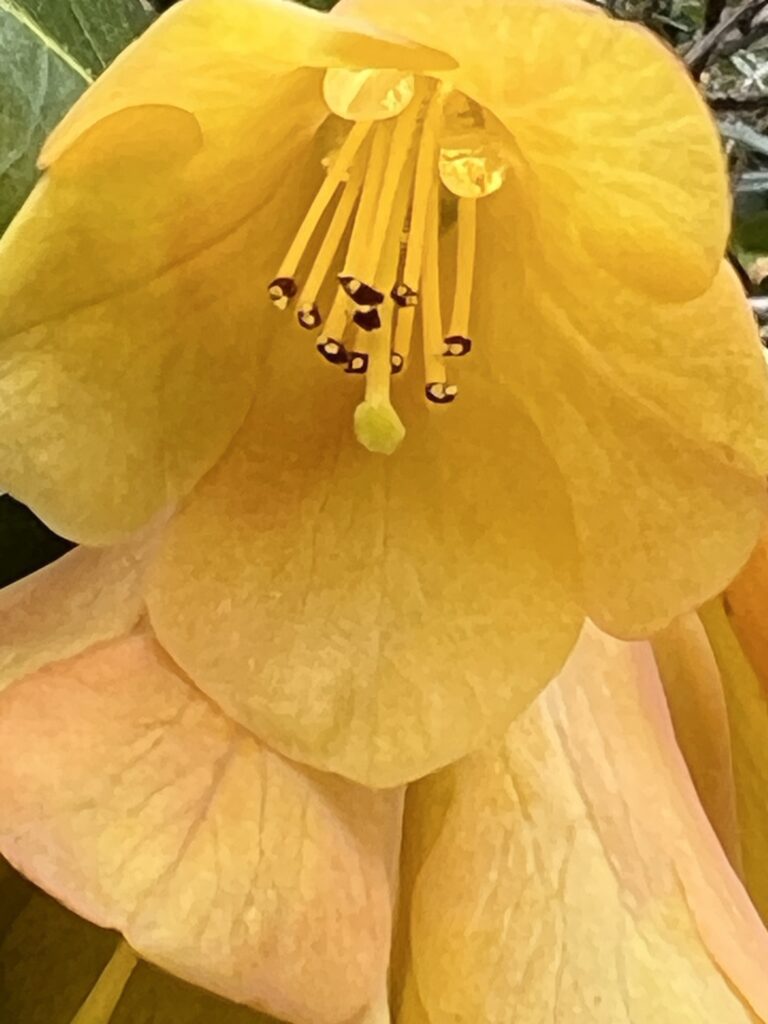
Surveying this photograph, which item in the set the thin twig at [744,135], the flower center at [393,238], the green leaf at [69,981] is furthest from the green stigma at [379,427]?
the thin twig at [744,135]

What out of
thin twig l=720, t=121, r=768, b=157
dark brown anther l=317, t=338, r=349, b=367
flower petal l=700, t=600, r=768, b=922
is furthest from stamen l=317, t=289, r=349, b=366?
thin twig l=720, t=121, r=768, b=157

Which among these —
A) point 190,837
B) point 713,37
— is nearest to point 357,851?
point 190,837

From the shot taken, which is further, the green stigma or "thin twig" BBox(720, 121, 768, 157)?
"thin twig" BBox(720, 121, 768, 157)

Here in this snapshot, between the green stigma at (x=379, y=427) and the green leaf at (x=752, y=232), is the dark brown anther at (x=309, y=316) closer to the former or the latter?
the green stigma at (x=379, y=427)

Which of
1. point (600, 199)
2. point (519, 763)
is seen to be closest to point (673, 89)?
point (600, 199)

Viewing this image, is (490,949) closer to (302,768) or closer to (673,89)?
(302,768)

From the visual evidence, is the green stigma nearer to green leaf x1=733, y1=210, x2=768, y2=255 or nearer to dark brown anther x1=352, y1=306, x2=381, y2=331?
dark brown anther x1=352, y1=306, x2=381, y2=331

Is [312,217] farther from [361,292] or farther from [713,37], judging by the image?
[713,37]
